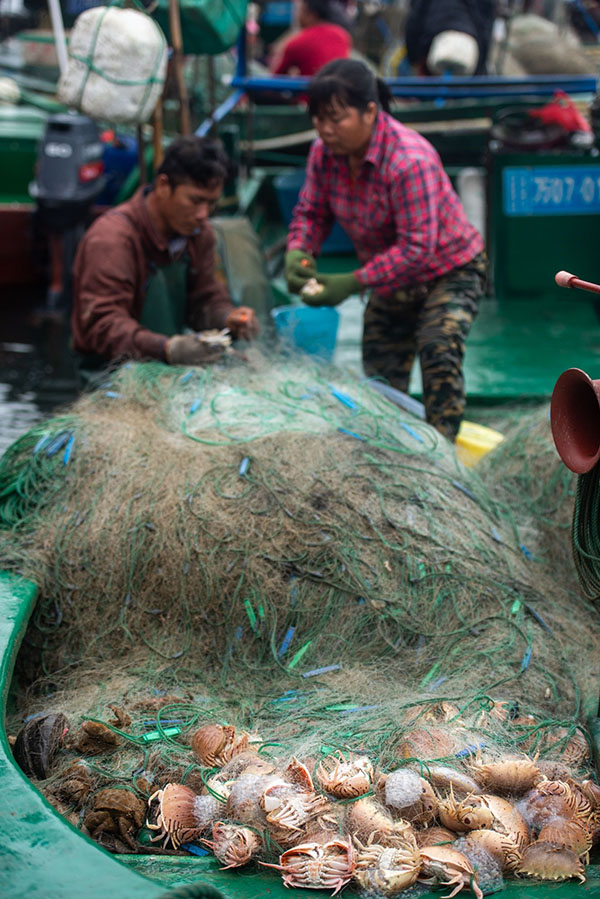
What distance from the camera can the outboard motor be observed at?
806 cm

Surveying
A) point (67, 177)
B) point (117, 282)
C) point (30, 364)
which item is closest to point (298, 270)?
point (117, 282)

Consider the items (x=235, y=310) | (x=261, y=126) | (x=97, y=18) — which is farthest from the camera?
(x=261, y=126)

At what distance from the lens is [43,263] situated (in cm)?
946

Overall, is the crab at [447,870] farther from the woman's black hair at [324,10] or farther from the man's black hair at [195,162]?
the woman's black hair at [324,10]

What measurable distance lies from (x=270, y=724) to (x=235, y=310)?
253cm

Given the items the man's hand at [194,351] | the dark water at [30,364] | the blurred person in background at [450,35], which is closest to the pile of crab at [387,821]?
the man's hand at [194,351]

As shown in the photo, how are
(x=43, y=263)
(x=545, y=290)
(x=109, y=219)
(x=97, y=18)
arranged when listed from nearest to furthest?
(x=109, y=219) < (x=97, y=18) < (x=545, y=290) < (x=43, y=263)

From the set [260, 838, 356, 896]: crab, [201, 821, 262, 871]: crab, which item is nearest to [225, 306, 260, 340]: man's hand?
[201, 821, 262, 871]: crab

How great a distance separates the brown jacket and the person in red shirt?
5877mm

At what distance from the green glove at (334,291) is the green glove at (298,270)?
0.17 m

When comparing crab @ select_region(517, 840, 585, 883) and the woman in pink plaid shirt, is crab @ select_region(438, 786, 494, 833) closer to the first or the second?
crab @ select_region(517, 840, 585, 883)

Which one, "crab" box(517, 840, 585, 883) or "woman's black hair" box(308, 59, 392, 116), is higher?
"woman's black hair" box(308, 59, 392, 116)

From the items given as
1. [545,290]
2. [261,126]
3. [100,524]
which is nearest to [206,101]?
[261,126]

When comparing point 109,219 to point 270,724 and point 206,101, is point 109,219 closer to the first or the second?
point 270,724
